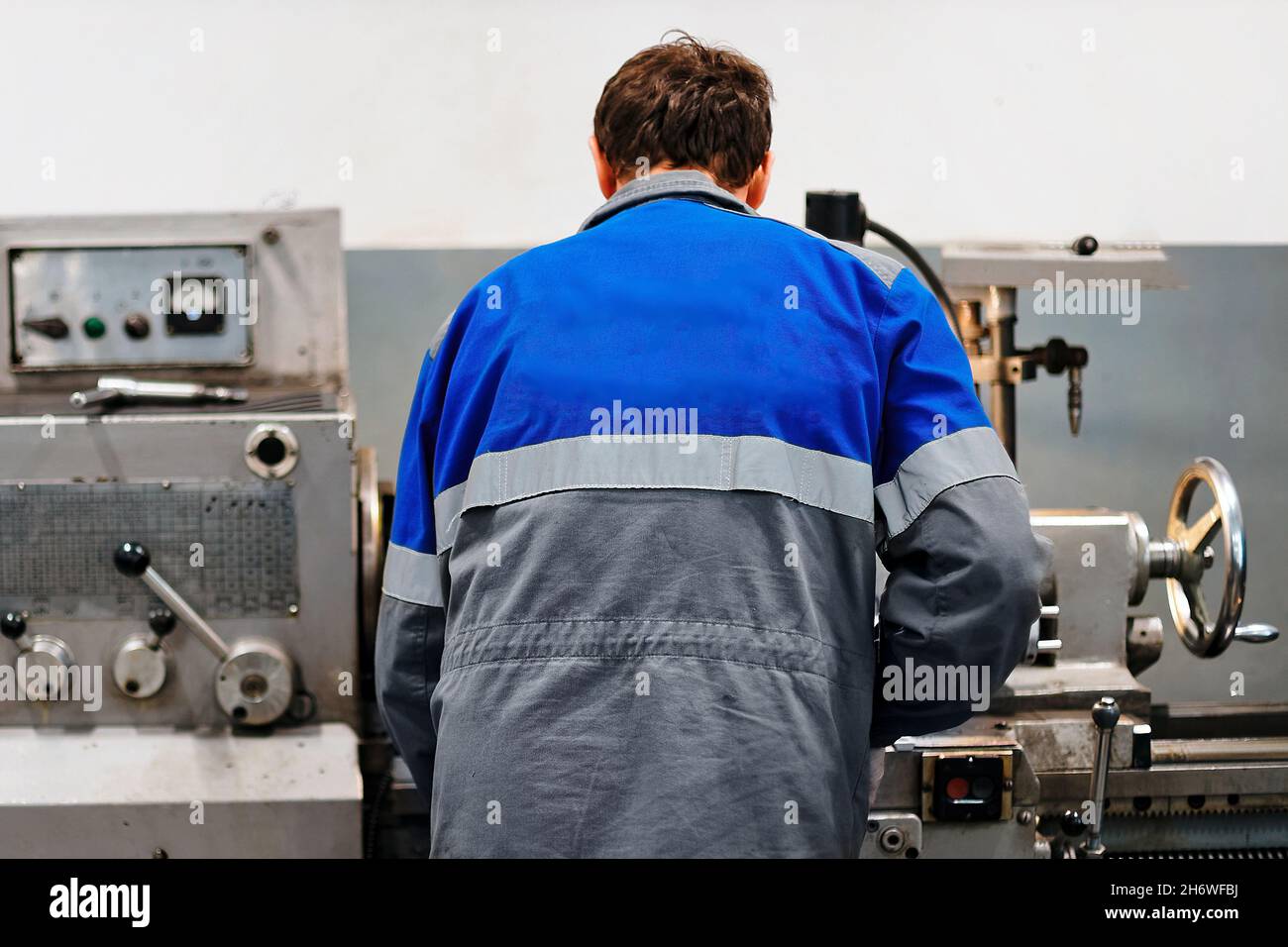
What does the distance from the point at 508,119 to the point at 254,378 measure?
0.92 m

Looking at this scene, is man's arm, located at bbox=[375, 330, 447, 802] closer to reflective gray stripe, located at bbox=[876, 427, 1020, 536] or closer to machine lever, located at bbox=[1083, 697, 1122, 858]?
reflective gray stripe, located at bbox=[876, 427, 1020, 536]

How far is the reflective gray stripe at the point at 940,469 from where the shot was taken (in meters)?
0.96

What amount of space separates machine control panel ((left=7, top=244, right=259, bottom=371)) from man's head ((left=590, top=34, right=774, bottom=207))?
28.2 inches

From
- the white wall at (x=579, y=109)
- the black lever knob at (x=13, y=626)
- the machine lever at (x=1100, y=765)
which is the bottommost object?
the machine lever at (x=1100, y=765)

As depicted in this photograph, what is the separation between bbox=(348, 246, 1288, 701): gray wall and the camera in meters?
2.42

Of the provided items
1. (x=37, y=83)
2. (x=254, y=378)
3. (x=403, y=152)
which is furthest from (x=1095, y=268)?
(x=37, y=83)

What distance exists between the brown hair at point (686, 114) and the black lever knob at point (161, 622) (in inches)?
33.4

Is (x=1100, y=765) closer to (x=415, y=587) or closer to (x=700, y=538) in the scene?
(x=700, y=538)

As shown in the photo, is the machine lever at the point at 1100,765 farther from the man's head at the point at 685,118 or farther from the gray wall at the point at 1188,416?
the gray wall at the point at 1188,416

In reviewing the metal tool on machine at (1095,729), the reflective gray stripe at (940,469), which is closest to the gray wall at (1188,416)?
the metal tool on machine at (1095,729)

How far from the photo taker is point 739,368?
928 mm

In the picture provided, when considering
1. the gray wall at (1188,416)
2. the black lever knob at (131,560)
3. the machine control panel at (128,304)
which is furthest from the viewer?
the gray wall at (1188,416)

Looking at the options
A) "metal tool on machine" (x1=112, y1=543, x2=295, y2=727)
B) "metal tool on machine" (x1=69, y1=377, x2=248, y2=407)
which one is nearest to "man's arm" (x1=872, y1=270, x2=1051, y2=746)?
"metal tool on machine" (x1=112, y1=543, x2=295, y2=727)

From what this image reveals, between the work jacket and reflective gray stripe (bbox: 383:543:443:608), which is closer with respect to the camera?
→ the work jacket
